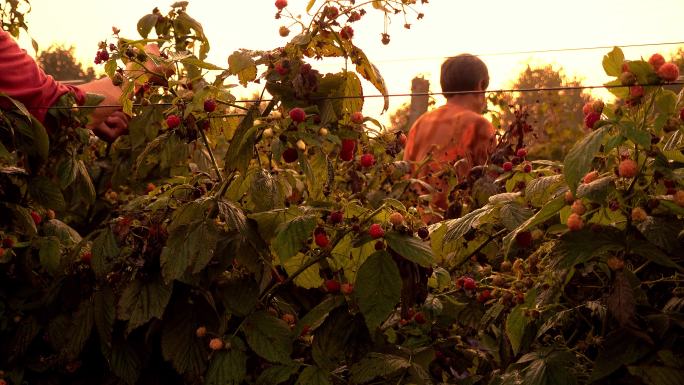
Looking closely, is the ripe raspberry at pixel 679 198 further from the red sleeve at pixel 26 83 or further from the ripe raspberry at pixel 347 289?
the red sleeve at pixel 26 83

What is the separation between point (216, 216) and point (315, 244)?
248 mm

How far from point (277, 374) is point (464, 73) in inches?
128

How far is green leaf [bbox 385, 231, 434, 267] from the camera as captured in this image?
1739mm

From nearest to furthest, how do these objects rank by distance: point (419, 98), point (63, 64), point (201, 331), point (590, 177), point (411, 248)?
point (590, 177)
point (411, 248)
point (201, 331)
point (419, 98)
point (63, 64)

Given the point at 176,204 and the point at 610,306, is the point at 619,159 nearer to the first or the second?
the point at 610,306

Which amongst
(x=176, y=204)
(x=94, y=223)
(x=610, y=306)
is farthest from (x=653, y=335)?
(x=94, y=223)

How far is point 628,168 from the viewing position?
1549 millimetres

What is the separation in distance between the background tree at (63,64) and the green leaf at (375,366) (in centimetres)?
1839

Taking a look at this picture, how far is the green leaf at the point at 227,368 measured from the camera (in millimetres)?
1905

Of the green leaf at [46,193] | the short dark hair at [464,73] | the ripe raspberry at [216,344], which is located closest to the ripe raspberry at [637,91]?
the ripe raspberry at [216,344]

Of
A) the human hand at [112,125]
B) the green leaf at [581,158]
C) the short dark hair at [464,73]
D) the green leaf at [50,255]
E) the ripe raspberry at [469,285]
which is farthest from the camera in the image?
the short dark hair at [464,73]

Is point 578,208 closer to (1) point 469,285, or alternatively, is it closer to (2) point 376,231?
→ (2) point 376,231

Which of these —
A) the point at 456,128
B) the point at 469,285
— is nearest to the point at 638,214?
the point at 469,285

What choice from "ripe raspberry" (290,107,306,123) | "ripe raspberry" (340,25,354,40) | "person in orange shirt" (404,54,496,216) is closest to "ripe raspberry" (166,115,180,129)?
"ripe raspberry" (290,107,306,123)
